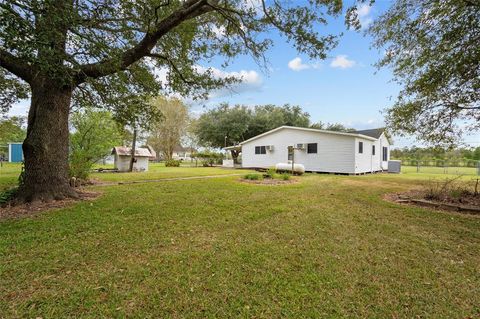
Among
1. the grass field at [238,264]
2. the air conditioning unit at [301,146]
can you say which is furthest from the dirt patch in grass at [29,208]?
the air conditioning unit at [301,146]

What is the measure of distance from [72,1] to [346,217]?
6.56 metres

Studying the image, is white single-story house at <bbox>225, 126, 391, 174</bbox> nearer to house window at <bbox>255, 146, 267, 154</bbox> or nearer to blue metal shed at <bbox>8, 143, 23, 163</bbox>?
house window at <bbox>255, 146, 267, 154</bbox>

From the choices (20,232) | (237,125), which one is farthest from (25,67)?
(237,125)

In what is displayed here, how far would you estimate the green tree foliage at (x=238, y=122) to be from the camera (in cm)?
2759

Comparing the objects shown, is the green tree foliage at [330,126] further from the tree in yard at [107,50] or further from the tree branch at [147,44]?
the tree branch at [147,44]

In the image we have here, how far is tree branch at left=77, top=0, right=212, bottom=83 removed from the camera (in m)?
4.98

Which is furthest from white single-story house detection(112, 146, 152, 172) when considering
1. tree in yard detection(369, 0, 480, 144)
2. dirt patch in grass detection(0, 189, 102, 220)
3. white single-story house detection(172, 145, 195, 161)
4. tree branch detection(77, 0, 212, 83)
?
white single-story house detection(172, 145, 195, 161)

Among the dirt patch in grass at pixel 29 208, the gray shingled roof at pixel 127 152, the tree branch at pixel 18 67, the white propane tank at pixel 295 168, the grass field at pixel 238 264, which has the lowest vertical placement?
the grass field at pixel 238 264

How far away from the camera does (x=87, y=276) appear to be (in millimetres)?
2525

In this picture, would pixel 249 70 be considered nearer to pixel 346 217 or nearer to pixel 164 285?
pixel 346 217

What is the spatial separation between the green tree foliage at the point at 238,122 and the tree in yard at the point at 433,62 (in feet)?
67.3

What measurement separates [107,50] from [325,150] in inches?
571

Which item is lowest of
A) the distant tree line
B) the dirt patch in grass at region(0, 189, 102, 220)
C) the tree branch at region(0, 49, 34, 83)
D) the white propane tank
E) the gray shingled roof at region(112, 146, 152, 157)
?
the dirt patch in grass at region(0, 189, 102, 220)

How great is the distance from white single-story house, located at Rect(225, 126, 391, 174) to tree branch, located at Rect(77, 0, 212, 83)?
10214mm
